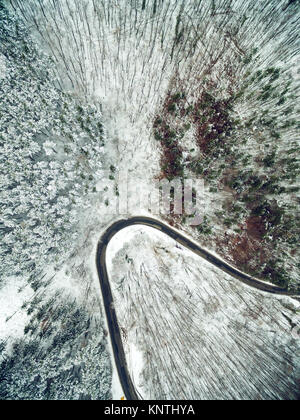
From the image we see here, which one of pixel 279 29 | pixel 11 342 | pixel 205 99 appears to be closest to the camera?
pixel 279 29

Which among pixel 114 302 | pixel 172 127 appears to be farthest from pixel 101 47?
pixel 114 302

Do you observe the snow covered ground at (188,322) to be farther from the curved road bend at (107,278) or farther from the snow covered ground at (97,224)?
the curved road bend at (107,278)

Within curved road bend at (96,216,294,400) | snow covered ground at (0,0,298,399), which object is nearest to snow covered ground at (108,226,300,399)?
snow covered ground at (0,0,298,399)

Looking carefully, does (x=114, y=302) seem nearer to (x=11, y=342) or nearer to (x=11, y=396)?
(x=11, y=342)

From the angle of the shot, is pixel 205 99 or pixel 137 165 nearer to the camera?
pixel 205 99

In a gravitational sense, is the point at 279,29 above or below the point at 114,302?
above

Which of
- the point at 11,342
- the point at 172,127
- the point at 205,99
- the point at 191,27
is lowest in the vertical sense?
the point at 11,342

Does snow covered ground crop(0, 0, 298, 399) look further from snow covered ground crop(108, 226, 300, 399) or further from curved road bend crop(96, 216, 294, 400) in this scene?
curved road bend crop(96, 216, 294, 400)
